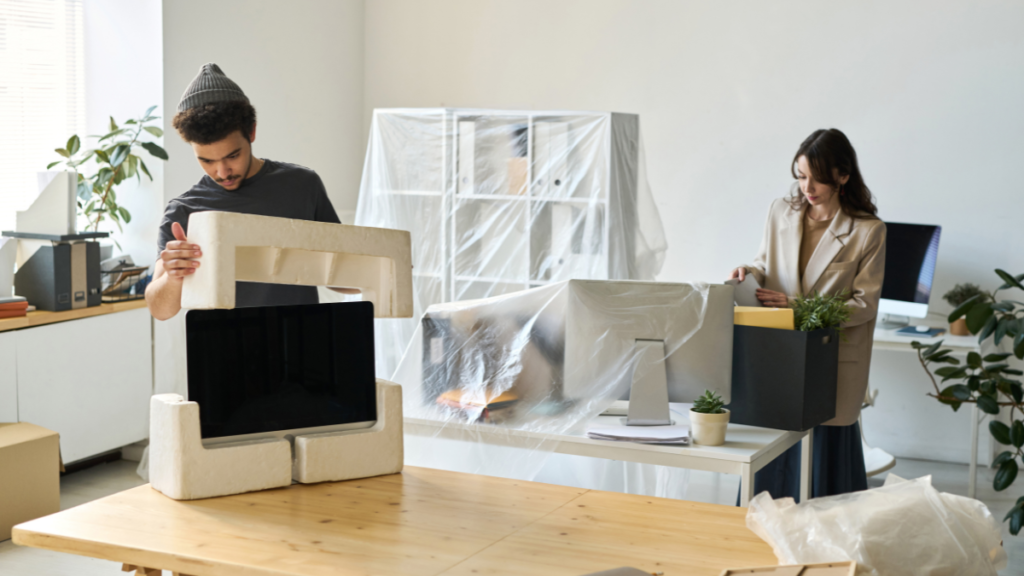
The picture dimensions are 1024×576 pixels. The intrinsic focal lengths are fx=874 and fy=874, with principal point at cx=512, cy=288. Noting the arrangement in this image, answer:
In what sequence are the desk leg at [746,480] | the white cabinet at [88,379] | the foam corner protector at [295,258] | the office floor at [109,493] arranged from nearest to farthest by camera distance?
the foam corner protector at [295,258] < the desk leg at [746,480] < the office floor at [109,493] < the white cabinet at [88,379]

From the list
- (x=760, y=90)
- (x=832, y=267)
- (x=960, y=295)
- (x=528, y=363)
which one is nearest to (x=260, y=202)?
(x=528, y=363)

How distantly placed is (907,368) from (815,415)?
2.28 metres

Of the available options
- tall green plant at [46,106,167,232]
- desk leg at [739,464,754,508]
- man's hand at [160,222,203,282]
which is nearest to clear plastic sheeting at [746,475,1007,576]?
desk leg at [739,464,754,508]

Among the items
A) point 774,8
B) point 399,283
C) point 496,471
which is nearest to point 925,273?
point 774,8

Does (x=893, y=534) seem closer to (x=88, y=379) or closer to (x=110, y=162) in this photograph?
(x=88, y=379)

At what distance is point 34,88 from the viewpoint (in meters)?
3.76

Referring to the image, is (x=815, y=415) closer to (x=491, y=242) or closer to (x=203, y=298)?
(x=203, y=298)

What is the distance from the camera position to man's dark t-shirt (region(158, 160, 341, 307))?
1813mm

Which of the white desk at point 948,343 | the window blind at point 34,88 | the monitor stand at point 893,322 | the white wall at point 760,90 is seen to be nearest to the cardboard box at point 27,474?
the window blind at point 34,88

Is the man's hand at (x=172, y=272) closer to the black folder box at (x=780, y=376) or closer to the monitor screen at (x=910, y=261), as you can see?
the black folder box at (x=780, y=376)

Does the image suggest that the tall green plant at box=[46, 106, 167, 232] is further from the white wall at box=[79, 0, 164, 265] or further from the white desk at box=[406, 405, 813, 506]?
the white desk at box=[406, 405, 813, 506]

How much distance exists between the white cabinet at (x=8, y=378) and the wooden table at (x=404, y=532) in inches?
80.0

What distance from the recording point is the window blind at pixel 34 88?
3.66 metres

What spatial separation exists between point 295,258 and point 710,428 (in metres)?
1.03
